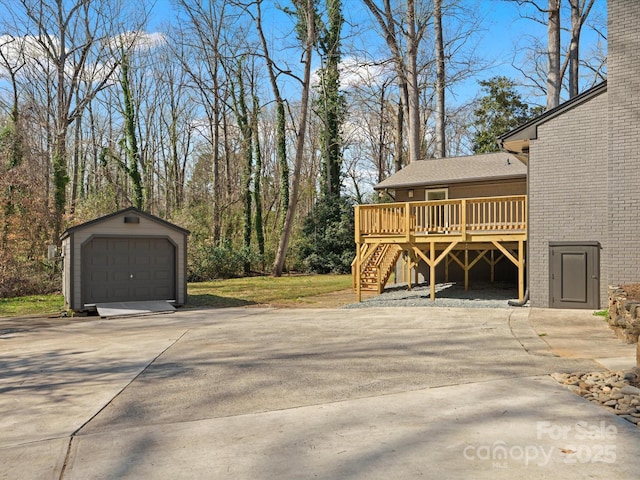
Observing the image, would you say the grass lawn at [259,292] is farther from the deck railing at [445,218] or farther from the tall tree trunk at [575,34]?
the tall tree trunk at [575,34]

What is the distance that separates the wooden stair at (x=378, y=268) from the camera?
1619 centimetres

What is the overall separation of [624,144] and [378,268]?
7.82 meters

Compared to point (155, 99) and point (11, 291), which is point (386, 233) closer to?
point (11, 291)

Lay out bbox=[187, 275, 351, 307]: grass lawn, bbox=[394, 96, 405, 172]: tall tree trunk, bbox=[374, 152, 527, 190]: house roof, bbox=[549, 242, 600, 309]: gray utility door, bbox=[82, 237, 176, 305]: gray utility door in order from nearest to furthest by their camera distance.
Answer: bbox=[549, 242, 600, 309]: gray utility door → bbox=[82, 237, 176, 305]: gray utility door → bbox=[187, 275, 351, 307]: grass lawn → bbox=[374, 152, 527, 190]: house roof → bbox=[394, 96, 405, 172]: tall tree trunk

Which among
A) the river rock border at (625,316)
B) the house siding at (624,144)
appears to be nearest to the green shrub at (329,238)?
the house siding at (624,144)

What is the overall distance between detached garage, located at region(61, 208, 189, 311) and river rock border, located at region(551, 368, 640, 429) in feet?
36.9

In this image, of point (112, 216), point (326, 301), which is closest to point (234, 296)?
point (326, 301)

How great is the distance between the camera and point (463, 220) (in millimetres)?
12805

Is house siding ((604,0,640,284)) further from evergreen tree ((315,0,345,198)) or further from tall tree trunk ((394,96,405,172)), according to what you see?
tall tree trunk ((394,96,405,172))

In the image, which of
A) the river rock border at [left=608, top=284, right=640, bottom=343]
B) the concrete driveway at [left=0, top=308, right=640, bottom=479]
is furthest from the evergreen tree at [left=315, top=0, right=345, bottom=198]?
the concrete driveway at [left=0, top=308, right=640, bottom=479]

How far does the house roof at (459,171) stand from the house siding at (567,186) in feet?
11.9

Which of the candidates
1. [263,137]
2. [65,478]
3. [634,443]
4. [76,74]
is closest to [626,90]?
[634,443]

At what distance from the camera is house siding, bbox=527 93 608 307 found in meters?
11.2

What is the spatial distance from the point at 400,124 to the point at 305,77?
29.9 feet
